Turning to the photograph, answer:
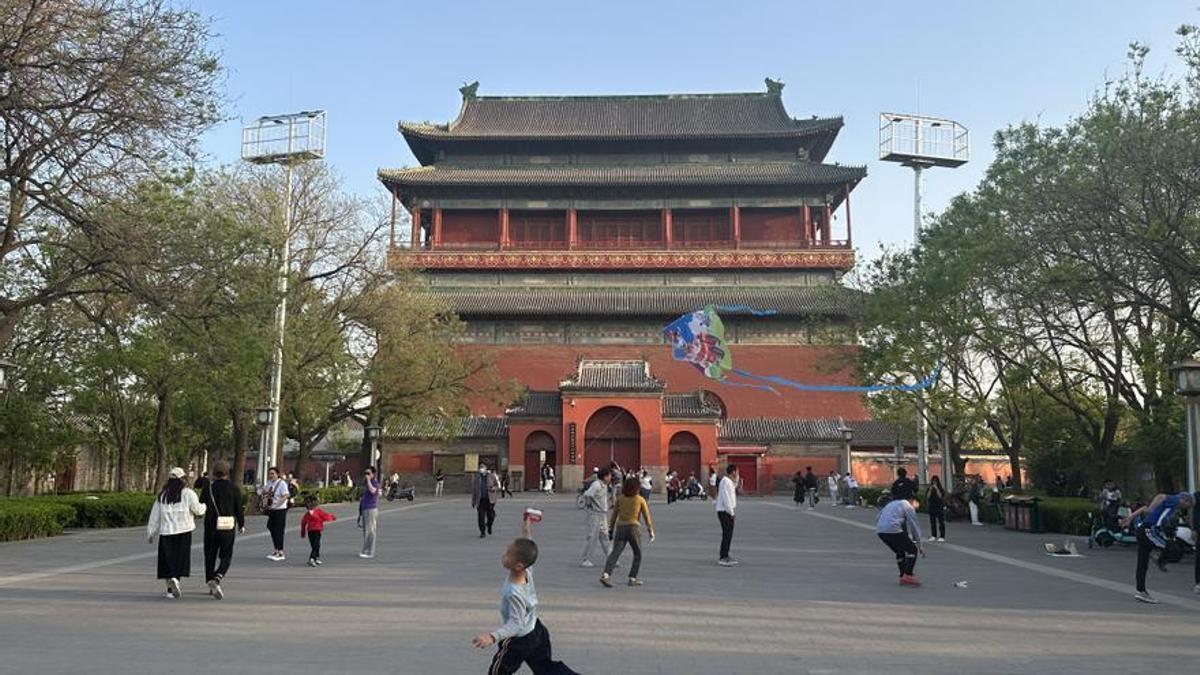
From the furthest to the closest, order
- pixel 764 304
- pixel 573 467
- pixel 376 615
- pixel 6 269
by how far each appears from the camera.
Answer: pixel 764 304, pixel 573 467, pixel 6 269, pixel 376 615

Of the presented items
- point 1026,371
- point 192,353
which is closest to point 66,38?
point 192,353

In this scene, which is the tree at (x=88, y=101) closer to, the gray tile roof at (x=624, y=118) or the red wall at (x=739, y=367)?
the red wall at (x=739, y=367)

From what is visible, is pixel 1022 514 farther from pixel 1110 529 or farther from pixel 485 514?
pixel 485 514

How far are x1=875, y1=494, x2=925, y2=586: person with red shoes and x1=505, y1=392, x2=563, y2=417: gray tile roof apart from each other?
3154cm

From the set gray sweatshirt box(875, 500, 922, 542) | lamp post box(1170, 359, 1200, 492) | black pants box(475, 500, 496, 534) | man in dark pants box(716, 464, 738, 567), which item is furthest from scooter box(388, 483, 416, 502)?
gray sweatshirt box(875, 500, 922, 542)

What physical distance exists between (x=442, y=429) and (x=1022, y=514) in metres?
26.2

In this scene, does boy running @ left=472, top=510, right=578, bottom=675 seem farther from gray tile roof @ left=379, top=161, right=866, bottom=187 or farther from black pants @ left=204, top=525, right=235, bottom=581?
gray tile roof @ left=379, top=161, right=866, bottom=187

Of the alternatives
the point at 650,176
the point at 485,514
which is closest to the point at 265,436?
the point at 485,514

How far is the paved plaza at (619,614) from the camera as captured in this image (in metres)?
7.83

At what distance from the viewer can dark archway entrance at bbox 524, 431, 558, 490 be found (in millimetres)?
44781

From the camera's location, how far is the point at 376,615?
9922 millimetres

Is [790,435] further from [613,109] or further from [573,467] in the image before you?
[613,109]

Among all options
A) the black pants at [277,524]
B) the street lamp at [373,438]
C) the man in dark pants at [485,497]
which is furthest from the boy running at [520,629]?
the street lamp at [373,438]

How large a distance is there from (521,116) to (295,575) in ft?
145
